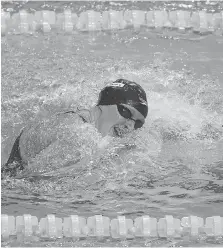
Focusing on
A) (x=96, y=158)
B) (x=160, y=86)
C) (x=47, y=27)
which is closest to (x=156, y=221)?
(x=96, y=158)

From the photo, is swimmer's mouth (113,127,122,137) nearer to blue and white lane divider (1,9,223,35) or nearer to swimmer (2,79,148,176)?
swimmer (2,79,148,176)

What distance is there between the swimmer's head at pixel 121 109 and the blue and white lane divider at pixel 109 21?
2.37 metres

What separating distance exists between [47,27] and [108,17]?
0.54 m

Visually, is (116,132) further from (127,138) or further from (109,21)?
(109,21)

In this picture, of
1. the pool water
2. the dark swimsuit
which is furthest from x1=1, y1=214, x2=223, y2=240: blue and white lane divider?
the dark swimsuit

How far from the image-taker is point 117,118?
12.9 ft

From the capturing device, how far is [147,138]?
431 centimetres

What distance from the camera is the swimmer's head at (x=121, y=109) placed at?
395 centimetres

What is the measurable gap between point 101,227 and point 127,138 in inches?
25.1

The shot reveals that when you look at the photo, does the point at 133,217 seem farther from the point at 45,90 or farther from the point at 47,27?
the point at 47,27

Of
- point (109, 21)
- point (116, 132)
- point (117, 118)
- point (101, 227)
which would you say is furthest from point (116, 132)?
point (109, 21)

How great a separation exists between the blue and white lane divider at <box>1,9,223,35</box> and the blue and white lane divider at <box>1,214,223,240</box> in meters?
2.84

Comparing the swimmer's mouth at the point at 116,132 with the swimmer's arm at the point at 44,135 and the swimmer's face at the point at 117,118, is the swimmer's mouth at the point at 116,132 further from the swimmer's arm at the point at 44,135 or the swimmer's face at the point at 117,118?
the swimmer's arm at the point at 44,135

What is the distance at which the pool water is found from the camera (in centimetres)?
394
